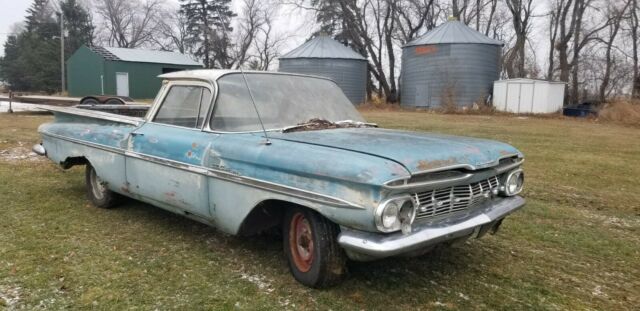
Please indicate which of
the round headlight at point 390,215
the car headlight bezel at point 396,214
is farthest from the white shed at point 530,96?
the round headlight at point 390,215

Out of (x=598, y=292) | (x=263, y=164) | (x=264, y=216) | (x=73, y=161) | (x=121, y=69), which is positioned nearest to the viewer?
(x=263, y=164)

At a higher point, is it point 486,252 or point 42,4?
point 42,4

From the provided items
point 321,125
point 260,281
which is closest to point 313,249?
point 260,281

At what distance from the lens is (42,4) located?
196 feet

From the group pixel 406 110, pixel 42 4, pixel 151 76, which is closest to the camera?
pixel 406 110

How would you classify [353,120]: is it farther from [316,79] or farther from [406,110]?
[406,110]

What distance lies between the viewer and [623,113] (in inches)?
834

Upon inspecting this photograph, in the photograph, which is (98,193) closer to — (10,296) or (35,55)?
(10,296)

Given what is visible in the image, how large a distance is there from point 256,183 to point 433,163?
1.20 m

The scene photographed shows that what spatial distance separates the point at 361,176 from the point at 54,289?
7.48 feet

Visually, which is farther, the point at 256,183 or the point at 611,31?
the point at 611,31

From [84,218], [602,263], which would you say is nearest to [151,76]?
[84,218]

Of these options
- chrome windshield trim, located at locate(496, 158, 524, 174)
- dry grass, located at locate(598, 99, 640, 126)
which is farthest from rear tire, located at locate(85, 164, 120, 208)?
dry grass, located at locate(598, 99, 640, 126)

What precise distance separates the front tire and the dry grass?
67.7 feet
